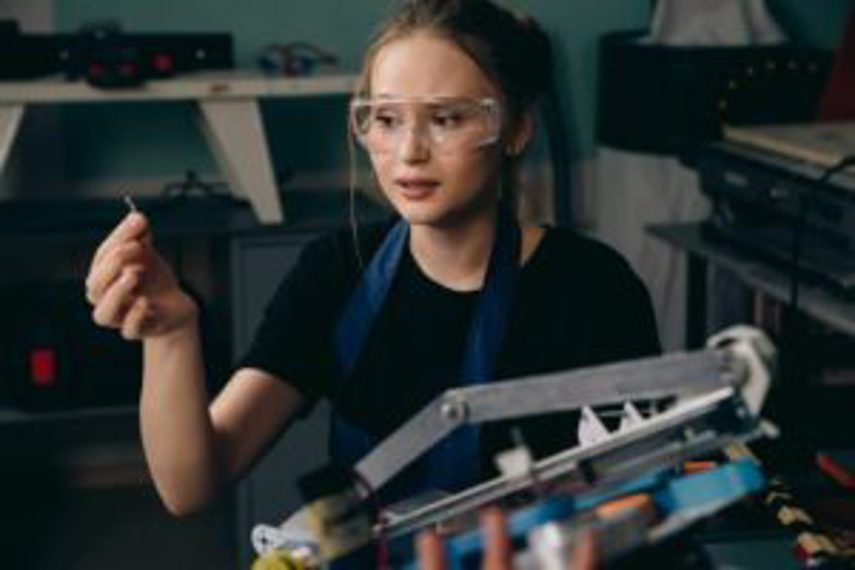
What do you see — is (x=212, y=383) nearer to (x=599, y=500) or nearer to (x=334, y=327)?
(x=334, y=327)

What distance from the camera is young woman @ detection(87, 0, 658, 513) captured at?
4.05 ft

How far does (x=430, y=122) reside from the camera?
1222mm

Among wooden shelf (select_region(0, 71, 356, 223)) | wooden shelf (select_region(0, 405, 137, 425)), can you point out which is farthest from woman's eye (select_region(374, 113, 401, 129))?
wooden shelf (select_region(0, 405, 137, 425))

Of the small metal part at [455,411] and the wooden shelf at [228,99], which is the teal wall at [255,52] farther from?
the small metal part at [455,411]

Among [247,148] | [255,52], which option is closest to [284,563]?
[247,148]

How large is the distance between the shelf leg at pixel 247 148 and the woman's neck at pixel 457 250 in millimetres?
1312

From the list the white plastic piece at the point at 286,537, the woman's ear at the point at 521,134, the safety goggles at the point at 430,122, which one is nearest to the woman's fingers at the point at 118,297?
the white plastic piece at the point at 286,537

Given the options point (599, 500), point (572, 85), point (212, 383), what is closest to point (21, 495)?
point (212, 383)

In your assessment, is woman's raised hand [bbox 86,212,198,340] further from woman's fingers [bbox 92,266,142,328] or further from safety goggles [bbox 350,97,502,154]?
safety goggles [bbox 350,97,502,154]

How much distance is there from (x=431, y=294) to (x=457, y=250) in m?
0.06

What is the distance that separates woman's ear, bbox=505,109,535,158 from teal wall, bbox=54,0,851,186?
172cm

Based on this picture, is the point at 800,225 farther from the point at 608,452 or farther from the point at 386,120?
the point at 608,452

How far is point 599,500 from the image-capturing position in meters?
0.76

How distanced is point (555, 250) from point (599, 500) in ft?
2.53
